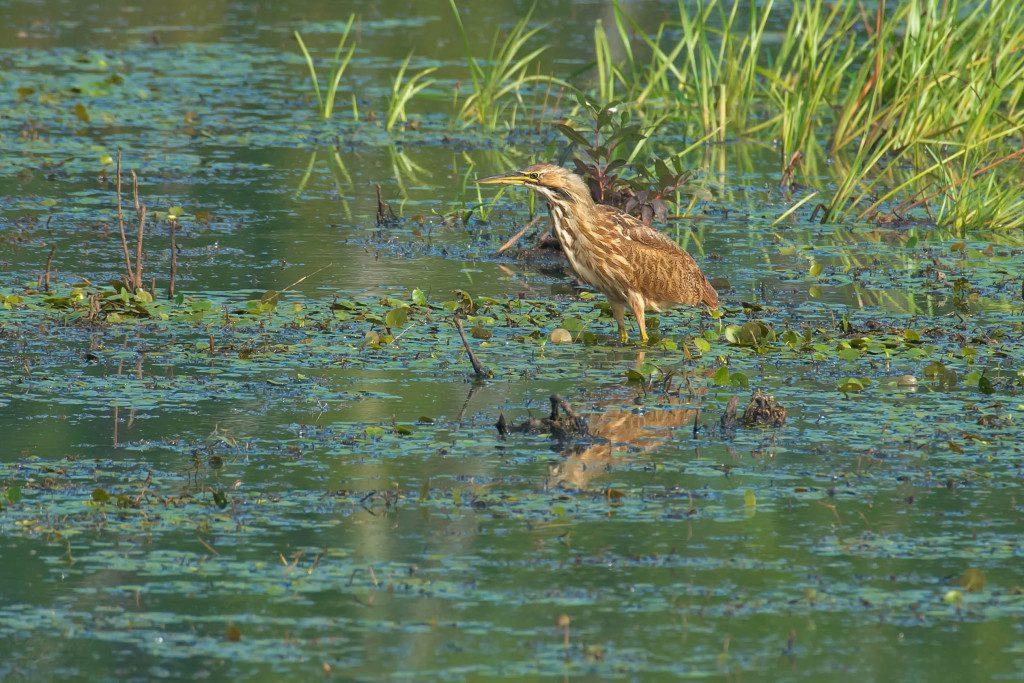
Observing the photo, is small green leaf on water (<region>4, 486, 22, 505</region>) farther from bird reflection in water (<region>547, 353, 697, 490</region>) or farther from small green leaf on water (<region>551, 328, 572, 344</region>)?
small green leaf on water (<region>551, 328, 572, 344</region>)

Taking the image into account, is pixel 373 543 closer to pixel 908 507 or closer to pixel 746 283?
pixel 908 507

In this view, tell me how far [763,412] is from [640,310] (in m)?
1.83

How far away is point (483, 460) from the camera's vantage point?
6.42 m

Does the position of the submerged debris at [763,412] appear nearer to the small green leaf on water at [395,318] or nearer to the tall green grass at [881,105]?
the small green leaf on water at [395,318]

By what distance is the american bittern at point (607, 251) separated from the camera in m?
8.70

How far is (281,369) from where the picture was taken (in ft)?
25.5

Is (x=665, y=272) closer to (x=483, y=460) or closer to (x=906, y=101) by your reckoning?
(x=483, y=460)

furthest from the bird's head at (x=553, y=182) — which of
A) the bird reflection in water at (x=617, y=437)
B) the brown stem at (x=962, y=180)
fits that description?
the brown stem at (x=962, y=180)

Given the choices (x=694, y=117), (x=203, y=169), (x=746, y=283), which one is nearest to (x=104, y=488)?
(x=746, y=283)

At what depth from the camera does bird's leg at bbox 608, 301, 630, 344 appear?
8.71 m

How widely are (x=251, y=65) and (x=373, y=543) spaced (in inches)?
525

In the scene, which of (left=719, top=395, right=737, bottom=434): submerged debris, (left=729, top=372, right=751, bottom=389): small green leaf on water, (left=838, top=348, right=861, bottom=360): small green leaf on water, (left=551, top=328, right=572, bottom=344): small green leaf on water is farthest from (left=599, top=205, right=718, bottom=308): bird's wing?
(left=719, top=395, right=737, bottom=434): submerged debris

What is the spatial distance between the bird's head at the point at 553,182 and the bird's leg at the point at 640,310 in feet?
1.74

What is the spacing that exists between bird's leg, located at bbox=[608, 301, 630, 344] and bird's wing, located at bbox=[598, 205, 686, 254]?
1.07ft
